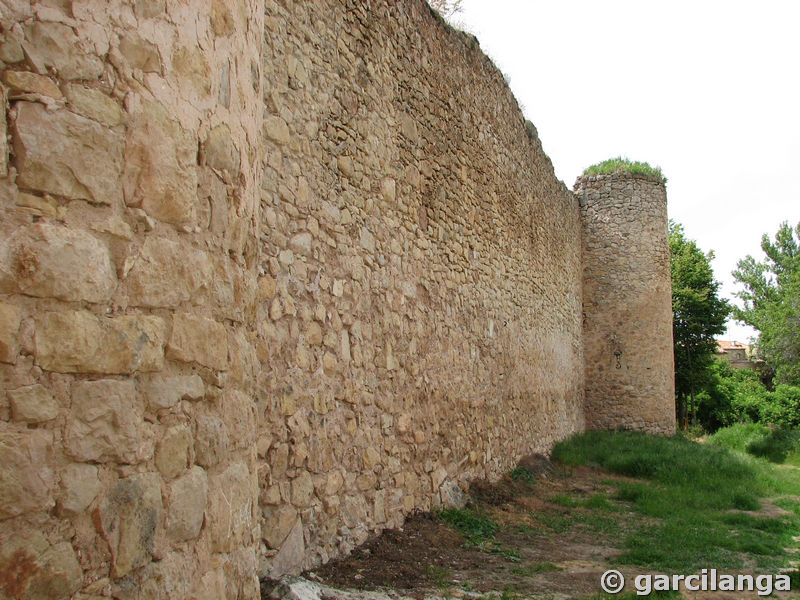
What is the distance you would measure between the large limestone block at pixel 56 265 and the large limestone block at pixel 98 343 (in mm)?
63

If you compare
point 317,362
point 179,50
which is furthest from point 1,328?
point 317,362

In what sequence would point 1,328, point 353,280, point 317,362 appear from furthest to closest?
1. point 353,280
2. point 317,362
3. point 1,328

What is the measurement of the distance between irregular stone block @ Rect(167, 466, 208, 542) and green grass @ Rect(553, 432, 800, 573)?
4.40 meters

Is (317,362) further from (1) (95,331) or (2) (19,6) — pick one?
(2) (19,6)

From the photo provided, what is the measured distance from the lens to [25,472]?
159 cm

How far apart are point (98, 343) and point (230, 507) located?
31.3 inches

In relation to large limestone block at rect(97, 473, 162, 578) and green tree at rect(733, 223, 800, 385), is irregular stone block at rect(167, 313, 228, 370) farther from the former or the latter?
green tree at rect(733, 223, 800, 385)

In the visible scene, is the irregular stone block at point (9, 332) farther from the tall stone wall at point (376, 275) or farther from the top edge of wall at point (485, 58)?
the top edge of wall at point (485, 58)

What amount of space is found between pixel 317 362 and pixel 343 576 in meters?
1.32

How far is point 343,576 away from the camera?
13.4ft

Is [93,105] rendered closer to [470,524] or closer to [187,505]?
[187,505]

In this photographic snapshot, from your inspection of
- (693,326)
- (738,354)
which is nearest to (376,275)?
(693,326)

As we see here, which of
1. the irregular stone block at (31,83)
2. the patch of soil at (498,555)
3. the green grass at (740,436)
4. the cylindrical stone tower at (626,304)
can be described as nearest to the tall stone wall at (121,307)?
the irregular stone block at (31,83)

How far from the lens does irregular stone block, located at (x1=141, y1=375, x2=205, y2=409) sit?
1926 millimetres
